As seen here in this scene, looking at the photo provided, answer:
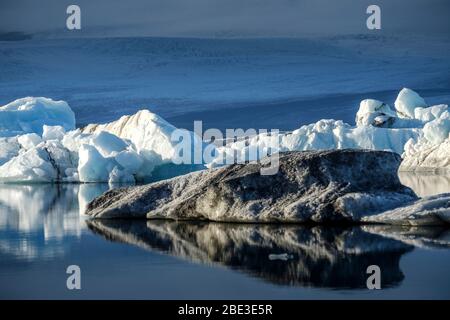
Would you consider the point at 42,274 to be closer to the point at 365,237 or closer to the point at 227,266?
the point at 227,266

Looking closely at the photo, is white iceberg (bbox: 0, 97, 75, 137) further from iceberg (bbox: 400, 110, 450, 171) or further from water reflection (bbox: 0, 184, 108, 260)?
water reflection (bbox: 0, 184, 108, 260)

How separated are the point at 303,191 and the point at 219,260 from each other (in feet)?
10.7

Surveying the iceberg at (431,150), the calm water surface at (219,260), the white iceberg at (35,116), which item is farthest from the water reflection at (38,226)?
the iceberg at (431,150)

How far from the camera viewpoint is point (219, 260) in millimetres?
8070

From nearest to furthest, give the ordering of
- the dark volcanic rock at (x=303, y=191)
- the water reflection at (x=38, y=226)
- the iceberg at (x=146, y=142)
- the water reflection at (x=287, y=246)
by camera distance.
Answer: the water reflection at (x=287, y=246), the water reflection at (x=38, y=226), the dark volcanic rock at (x=303, y=191), the iceberg at (x=146, y=142)

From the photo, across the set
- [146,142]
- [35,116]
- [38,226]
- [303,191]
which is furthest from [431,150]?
[38,226]

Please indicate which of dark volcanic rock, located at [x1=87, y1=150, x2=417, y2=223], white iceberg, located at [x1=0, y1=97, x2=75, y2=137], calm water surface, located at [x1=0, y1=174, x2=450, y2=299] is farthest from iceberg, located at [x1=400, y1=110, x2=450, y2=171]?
calm water surface, located at [x1=0, y1=174, x2=450, y2=299]

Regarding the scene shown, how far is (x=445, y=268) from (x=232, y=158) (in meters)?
24.4

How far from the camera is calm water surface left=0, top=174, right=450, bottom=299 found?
6574 mm

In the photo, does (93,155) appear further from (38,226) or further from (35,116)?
(38,226)

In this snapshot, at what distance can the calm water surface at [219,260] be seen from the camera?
6574 millimetres

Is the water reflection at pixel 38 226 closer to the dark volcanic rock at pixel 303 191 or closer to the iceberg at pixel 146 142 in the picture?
the dark volcanic rock at pixel 303 191

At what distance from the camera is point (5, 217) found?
1348cm

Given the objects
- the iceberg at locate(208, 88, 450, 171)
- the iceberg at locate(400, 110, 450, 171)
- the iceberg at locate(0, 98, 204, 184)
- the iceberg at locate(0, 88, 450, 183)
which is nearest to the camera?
the iceberg at locate(0, 98, 204, 184)
